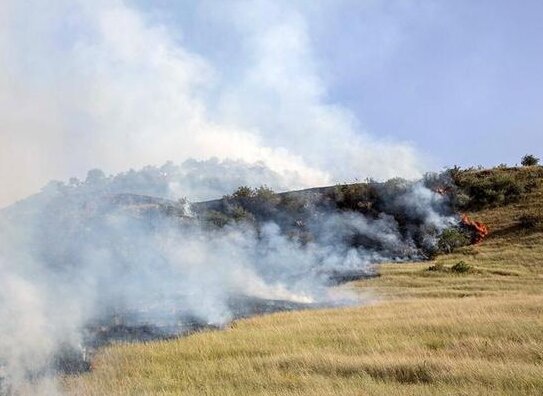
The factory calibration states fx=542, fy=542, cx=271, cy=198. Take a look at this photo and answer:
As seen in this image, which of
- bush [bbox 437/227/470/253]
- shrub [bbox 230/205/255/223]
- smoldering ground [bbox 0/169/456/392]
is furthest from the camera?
bush [bbox 437/227/470/253]

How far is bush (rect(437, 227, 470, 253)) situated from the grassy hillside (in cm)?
1620

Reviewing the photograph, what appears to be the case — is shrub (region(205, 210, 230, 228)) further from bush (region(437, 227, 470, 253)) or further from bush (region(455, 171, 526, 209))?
bush (region(455, 171, 526, 209))

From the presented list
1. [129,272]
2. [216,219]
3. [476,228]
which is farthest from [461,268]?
[129,272]

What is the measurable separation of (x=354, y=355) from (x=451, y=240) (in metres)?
27.8

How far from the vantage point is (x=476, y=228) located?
38844 mm

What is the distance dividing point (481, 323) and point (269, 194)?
28.3m

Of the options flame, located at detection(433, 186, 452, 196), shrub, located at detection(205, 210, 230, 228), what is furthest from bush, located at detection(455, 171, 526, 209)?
shrub, located at detection(205, 210, 230, 228)

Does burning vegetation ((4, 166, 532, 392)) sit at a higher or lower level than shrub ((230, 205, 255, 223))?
lower

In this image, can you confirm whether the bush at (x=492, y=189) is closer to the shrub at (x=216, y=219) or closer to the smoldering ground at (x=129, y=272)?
the smoldering ground at (x=129, y=272)

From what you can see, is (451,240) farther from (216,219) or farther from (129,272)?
(129,272)

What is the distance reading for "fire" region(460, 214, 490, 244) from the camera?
37.7m

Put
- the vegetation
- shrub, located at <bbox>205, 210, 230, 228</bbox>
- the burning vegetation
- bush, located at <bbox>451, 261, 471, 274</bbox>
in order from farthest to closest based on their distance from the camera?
the vegetation → shrub, located at <bbox>205, 210, 230, 228</bbox> → bush, located at <bbox>451, 261, 471, 274</bbox> → the burning vegetation

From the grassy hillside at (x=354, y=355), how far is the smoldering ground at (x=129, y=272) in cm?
95

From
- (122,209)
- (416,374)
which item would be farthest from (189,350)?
(122,209)
